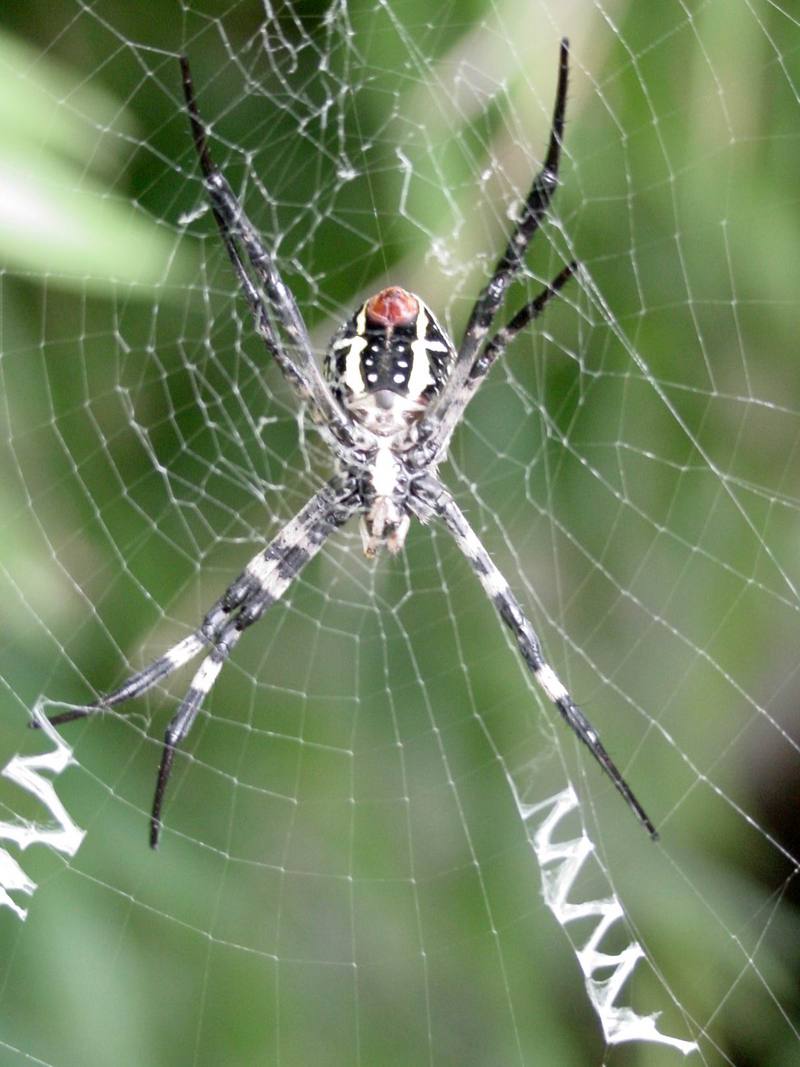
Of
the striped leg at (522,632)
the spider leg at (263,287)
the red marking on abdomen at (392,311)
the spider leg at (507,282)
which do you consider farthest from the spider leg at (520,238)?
the striped leg at (522,632)

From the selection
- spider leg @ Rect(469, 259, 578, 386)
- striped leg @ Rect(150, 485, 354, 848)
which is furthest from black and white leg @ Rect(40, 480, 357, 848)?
spider leg @ Rect(469, 259, 578, 386)

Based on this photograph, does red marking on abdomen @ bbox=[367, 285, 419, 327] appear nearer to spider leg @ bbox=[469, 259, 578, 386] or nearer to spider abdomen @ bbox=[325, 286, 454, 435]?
spider abdomen @ bbox=[325, 286, 454, 435]

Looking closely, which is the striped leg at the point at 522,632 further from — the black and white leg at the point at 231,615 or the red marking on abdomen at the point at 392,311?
the red marking on abdomen at the point at 392,311

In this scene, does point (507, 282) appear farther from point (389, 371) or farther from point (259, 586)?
point (259, 586)

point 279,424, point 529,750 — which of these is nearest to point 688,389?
point 529,750

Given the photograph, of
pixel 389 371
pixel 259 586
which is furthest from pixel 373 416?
pixel 259 586
